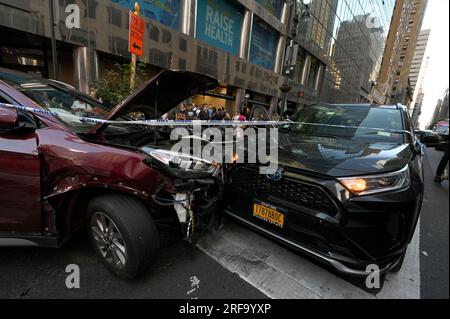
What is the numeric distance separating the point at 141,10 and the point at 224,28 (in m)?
5.58

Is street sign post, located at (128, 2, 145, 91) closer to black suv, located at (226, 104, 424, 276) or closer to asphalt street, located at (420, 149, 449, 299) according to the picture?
black suv, located at (226, 104, 424, 276)

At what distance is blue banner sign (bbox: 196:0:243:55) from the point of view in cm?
1248

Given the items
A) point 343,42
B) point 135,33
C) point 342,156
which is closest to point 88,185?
point 342,156

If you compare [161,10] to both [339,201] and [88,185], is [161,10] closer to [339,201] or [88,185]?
[88,185]

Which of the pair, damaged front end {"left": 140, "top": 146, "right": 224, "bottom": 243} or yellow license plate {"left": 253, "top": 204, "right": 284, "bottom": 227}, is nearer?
damaged front end {"left": 140, "top": 146, "right": 224, "bottom": 243}

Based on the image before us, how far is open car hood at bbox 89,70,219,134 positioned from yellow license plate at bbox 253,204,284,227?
1.47 m

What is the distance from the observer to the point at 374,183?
1.80 metres

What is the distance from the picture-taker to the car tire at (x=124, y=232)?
1.82m

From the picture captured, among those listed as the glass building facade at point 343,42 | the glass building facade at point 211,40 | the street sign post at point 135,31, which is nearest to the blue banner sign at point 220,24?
the glass building facade at point 211,40

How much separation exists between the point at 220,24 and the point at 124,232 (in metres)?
14.4

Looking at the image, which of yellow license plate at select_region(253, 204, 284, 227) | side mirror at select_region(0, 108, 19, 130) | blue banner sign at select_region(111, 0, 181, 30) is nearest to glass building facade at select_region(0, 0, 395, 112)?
blue banner sign at select_region(111, 0, 181, 30)

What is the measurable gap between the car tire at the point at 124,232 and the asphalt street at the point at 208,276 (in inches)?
7.3
